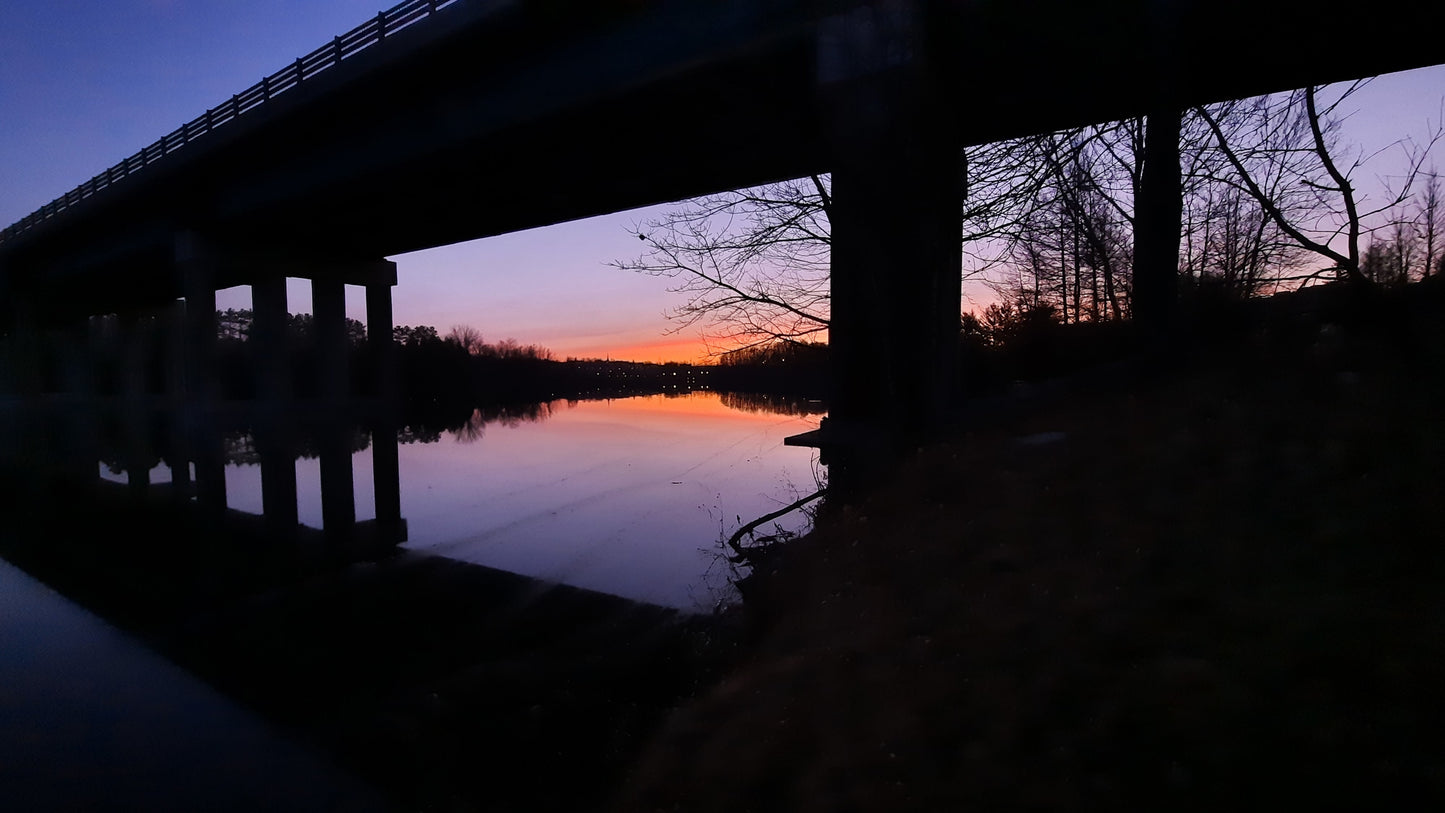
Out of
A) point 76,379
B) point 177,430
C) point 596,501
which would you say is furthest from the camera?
point 76,379

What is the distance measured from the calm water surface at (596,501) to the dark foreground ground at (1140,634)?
4608 millimetres

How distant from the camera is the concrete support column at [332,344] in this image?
33.0 m

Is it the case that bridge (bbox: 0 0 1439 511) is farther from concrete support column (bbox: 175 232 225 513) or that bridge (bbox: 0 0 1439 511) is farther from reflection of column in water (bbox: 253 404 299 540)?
reflection of column in water (bbox: 253 404 299 540)

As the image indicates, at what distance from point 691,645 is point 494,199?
17.2 meters

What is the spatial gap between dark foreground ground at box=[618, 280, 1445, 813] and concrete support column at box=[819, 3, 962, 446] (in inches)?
89.1

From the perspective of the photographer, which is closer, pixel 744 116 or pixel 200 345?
pixel 744 116

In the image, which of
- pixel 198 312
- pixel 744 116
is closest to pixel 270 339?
pixel 198 312

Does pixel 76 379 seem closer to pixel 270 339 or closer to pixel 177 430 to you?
pixel 177 430

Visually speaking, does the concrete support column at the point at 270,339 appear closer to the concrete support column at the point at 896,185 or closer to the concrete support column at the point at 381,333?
A: the concrete support column at the point at 381,333

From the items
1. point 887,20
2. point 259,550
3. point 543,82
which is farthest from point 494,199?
point 887,20

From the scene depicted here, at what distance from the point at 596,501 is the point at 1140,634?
14.0 metres

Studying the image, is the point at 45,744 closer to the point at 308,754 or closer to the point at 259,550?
the point at 308,754

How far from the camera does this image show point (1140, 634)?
3.37m

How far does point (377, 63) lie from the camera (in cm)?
1568
